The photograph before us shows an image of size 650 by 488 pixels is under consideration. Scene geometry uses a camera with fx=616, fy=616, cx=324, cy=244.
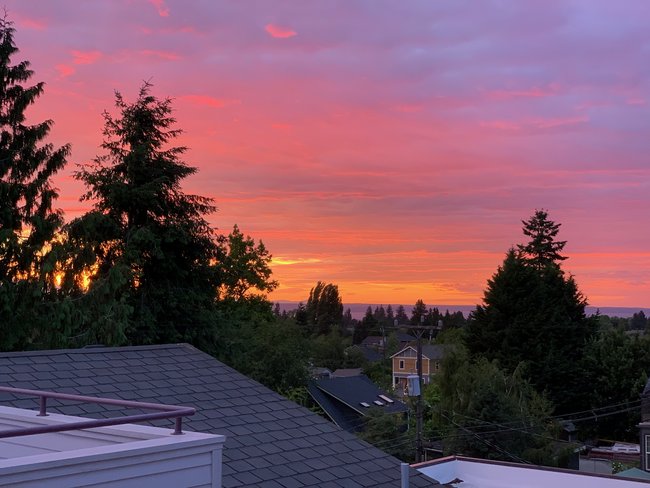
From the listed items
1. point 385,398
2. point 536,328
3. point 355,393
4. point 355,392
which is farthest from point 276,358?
point 536,328

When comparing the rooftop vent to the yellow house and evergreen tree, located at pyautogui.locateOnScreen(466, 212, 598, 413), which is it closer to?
evergreen tree, located at pyautogui.locateOnScreen(466, 212, 598, 413)

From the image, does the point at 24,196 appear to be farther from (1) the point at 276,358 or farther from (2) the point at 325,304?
(2) the point at 325,304

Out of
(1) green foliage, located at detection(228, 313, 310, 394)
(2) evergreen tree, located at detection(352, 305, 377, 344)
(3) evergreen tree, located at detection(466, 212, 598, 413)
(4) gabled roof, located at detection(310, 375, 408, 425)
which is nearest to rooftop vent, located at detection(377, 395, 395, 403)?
(4) gabled roof, located at detection(310, 375, 408, 425)

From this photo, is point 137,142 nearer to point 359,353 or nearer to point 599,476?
point 599,476

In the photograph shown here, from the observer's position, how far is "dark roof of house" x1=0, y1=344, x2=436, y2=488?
24.6 ft

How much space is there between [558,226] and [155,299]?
137ft

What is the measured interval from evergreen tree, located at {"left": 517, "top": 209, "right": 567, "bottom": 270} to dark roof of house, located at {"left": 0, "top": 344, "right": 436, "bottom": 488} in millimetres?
52180

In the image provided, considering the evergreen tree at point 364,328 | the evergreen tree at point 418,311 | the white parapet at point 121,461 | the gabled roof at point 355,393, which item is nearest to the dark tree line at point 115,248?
the gabled roof at point 355,393

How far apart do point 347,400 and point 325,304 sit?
9278 centimetres

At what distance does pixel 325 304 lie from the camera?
5472 inches

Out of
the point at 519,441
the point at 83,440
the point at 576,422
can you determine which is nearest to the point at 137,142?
the point at 519,441

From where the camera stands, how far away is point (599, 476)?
1165 cm

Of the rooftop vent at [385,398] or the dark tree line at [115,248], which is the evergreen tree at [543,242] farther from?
the dark tree line at [115,248]

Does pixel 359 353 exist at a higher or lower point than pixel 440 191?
lower
